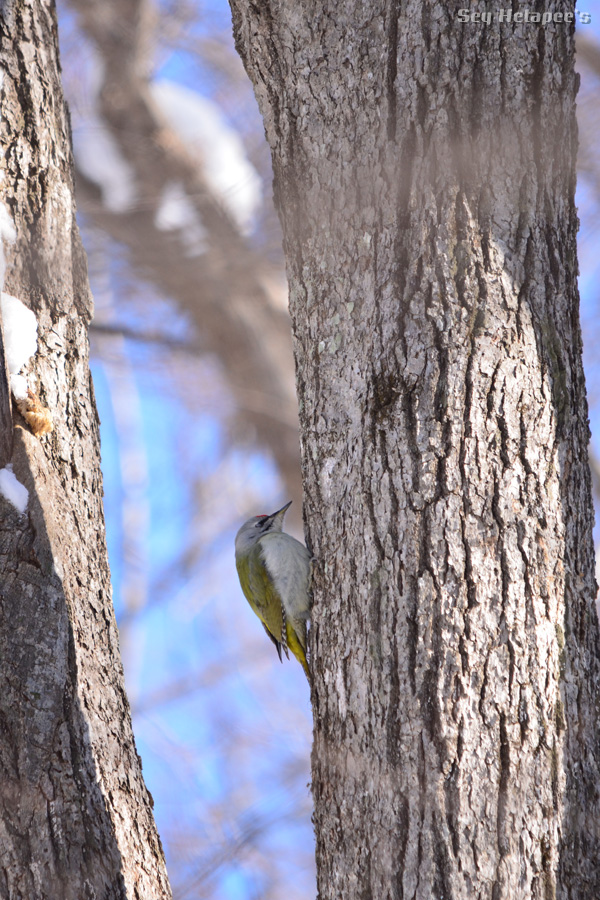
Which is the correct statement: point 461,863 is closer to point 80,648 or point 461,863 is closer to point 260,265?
point 80,648

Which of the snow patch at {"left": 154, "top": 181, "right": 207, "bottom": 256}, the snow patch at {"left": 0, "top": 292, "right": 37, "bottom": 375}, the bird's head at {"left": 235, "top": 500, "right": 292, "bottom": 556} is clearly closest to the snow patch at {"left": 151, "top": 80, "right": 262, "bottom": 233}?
the snow patch at {"left": 154, "top": 181, "right": 207, "bottom": 256}

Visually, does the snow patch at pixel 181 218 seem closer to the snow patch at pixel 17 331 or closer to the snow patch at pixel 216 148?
the snow patch at pixel 216 148

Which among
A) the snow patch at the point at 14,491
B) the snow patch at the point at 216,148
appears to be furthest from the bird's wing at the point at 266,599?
the snow patch at the point at 216,148

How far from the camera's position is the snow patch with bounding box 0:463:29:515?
8.08ft

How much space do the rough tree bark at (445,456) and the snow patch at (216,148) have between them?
448 cm

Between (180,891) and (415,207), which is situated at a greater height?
(415,207)

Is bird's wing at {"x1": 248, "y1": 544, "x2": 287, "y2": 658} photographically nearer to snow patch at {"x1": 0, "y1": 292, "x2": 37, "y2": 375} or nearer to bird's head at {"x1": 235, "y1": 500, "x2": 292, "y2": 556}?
bird's head at {"x1": 235, "y1": 500, "x2": 292, "y2": 556}

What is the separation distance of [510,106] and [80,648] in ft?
6.72

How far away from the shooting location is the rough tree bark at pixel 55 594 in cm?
217

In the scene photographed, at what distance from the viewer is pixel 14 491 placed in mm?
2477

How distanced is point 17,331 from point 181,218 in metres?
4.71

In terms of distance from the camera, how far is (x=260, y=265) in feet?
24.2

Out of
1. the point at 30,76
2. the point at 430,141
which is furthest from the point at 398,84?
the point at 30,76

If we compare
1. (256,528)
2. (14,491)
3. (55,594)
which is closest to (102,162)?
(256,528)
